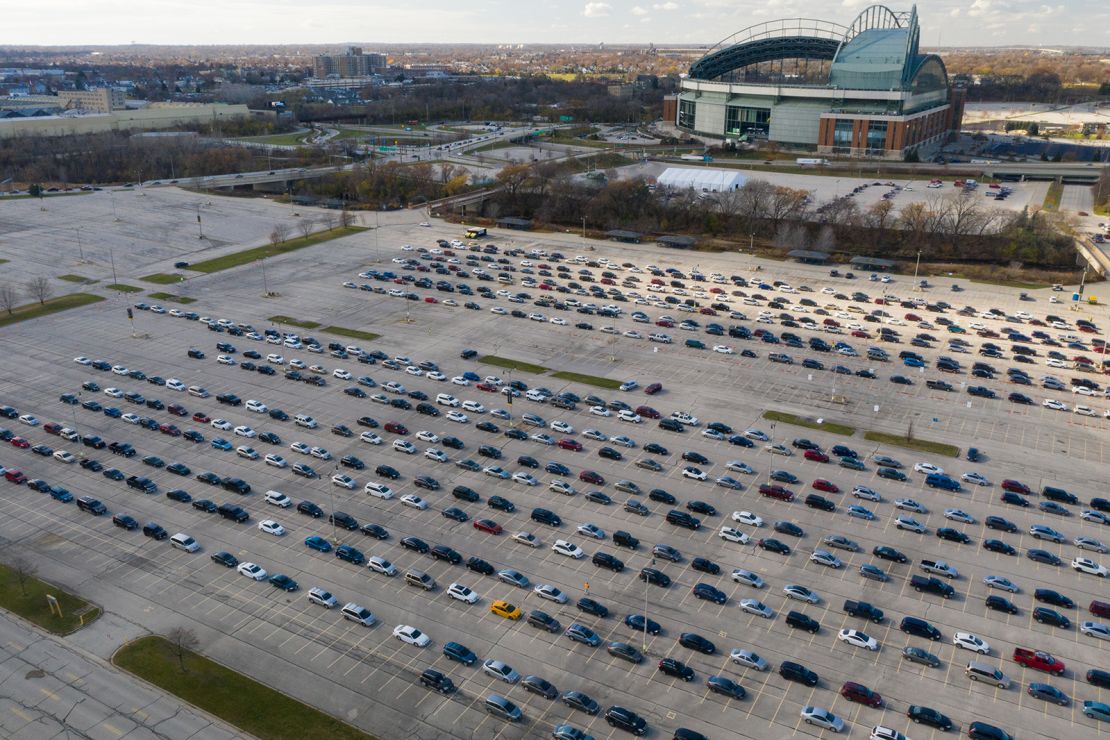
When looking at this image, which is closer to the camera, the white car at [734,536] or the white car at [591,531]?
the white car at [734,536]

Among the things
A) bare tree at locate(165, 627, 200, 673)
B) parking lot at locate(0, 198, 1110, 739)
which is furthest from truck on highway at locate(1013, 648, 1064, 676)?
bare tree at locate(165, 627, 200, 673)

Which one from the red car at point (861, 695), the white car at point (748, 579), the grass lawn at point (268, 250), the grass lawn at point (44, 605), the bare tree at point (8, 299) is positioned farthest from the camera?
the grass lawn at point (268, 250)

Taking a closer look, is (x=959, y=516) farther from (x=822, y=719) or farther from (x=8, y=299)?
(x=8, y=299)

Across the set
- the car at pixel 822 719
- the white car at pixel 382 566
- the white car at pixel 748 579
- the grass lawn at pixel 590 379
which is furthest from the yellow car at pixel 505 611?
the grass lawn at pixel 590 379

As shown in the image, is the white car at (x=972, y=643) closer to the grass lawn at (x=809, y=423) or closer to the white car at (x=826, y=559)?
the white car at (x=826, y=559)

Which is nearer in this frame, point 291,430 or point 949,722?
point 949,722

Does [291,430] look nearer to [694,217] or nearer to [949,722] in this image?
[949,722]

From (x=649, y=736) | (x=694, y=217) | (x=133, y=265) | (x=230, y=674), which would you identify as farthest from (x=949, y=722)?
(x=133, y=265)
